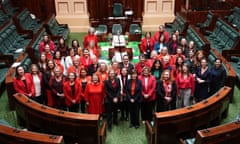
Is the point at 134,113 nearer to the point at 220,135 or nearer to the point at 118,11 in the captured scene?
the point at 220,135

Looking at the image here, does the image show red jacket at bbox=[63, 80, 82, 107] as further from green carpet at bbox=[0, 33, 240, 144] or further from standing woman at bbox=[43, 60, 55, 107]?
green carpet at bbox=[0, 33, 240, 144]

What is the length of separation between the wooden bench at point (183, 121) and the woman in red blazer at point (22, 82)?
2.47 meters

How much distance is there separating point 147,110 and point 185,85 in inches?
35.5

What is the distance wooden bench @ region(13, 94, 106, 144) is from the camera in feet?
16.1

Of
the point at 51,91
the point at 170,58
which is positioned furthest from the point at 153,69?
the point at 51,91

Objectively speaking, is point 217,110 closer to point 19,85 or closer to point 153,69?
point 153,69

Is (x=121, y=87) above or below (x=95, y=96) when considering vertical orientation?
above

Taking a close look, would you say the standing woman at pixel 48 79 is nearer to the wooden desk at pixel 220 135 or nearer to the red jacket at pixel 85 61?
the red jacket at pixel 85 61

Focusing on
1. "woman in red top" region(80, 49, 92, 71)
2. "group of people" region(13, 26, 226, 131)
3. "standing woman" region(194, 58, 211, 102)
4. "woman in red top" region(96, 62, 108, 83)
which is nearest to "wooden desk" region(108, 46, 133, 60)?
"woman in red top" region(80, 49, 92, 71)

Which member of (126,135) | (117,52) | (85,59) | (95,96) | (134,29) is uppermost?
(134,29)

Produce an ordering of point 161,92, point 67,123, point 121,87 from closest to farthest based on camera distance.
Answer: point 67,123, point 161,92, point 121,87

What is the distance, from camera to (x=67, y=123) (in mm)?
4957

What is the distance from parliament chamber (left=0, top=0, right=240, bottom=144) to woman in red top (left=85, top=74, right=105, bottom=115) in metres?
0.38

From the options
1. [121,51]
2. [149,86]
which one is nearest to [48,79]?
[149,86]
